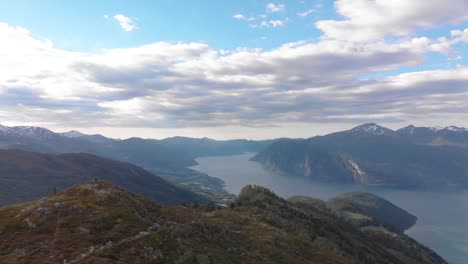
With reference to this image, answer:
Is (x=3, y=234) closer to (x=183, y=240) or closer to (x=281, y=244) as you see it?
(x=183, y=240)

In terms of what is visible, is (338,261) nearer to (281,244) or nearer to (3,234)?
(281,244)

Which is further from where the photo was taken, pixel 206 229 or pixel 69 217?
pixel 206 229

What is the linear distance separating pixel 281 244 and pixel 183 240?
122ft

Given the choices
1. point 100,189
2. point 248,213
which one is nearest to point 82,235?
point 100,189

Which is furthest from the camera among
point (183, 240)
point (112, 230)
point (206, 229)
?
point (206, 229)

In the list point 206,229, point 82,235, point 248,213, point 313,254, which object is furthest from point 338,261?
point 82,235

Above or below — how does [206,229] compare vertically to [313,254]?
above

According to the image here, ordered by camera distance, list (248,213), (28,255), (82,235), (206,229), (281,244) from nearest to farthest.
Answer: (28,255) < (82,235) < (206,229) < (281,244) < (248,213)

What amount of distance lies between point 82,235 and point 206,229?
31323mm

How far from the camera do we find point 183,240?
70.1 m

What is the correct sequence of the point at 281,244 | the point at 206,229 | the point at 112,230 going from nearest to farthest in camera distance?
the point at 112,230
the point at 206,229
the point at 281,244

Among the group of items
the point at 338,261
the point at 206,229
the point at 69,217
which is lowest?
the point at 338,261

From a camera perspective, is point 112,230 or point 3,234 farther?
point 112,230

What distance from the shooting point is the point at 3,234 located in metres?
61.3
